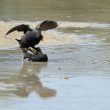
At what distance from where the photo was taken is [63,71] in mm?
11430

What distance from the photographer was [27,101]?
874 cm

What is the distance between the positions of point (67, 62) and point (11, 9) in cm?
1493

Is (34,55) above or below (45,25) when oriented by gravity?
below

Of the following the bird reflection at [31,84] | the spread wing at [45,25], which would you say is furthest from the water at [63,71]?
the spread wing at [45,25]

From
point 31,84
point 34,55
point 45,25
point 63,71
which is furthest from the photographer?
point 45,25

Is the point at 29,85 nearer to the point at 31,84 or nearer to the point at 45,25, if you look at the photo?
the point at 31,84

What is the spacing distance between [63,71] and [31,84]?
134 centimetres

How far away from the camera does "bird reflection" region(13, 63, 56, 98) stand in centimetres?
939

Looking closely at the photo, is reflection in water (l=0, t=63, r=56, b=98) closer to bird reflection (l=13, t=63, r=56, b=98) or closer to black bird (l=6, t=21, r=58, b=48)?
bird reflection (l=13, t=63, r=56, b=98)

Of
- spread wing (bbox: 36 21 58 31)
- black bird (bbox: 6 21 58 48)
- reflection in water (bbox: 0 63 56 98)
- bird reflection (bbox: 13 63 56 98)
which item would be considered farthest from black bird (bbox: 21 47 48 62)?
reflection in water (bbox: 0 63 56 98)

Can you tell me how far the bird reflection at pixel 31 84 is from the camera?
30.8 ft

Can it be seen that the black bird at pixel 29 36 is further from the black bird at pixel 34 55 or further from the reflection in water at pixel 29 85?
the reflection in water at pixel 29 85

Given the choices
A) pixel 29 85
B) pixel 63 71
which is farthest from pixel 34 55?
pixel 29 85

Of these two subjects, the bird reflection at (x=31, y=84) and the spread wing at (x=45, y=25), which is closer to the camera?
the bird reflection at (x=31, y=84)
